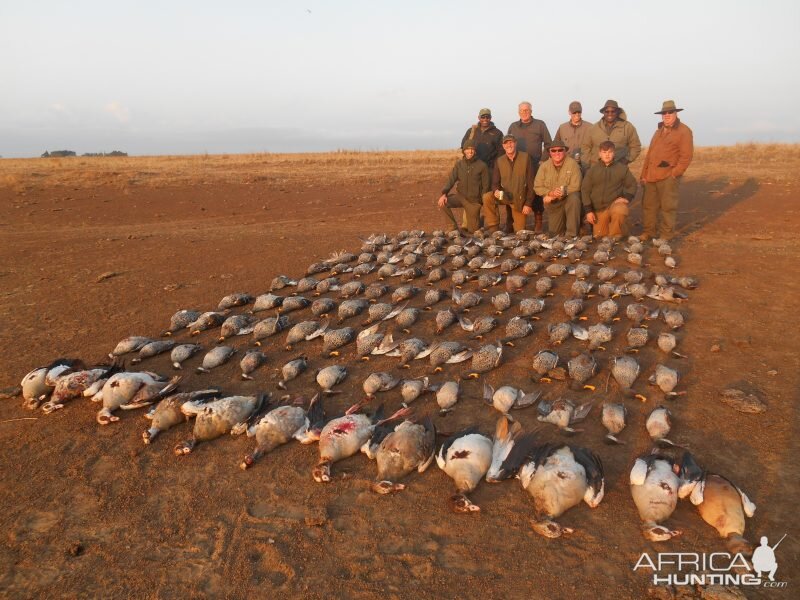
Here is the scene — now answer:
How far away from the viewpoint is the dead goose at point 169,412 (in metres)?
4.37

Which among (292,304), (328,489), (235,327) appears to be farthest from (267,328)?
(328,489)

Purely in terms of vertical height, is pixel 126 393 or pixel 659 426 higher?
pixel 126 393

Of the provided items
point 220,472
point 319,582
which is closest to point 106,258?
point 220,472

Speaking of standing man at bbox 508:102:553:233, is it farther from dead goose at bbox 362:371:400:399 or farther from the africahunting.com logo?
the africahunting.com logo

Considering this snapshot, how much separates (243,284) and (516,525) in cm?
635

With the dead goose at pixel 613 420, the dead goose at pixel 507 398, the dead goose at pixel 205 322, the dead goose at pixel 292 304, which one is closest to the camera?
the dead goose at pixel 613 420

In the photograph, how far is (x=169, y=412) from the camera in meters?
4.49

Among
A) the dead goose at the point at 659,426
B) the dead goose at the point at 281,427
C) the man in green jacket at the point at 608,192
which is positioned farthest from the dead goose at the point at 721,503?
the man in green jacket at the point at 608,192

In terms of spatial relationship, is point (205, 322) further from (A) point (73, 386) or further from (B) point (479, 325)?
(B) point (479, 325)

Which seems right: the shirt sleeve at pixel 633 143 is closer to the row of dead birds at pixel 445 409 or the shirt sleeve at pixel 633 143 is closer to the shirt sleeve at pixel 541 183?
the shirt sleeve at pixel 541 183

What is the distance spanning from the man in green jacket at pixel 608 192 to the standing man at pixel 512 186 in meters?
1.18

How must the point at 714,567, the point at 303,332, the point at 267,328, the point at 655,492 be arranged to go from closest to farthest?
the point at 714,567
the point at 655,492
the point at 303,332
the point at 267,328

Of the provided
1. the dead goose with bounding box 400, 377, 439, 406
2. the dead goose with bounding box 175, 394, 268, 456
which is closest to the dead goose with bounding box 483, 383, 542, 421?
the dead goose with bounding box 400, 377, 439, 406

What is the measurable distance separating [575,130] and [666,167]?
2181 mm
